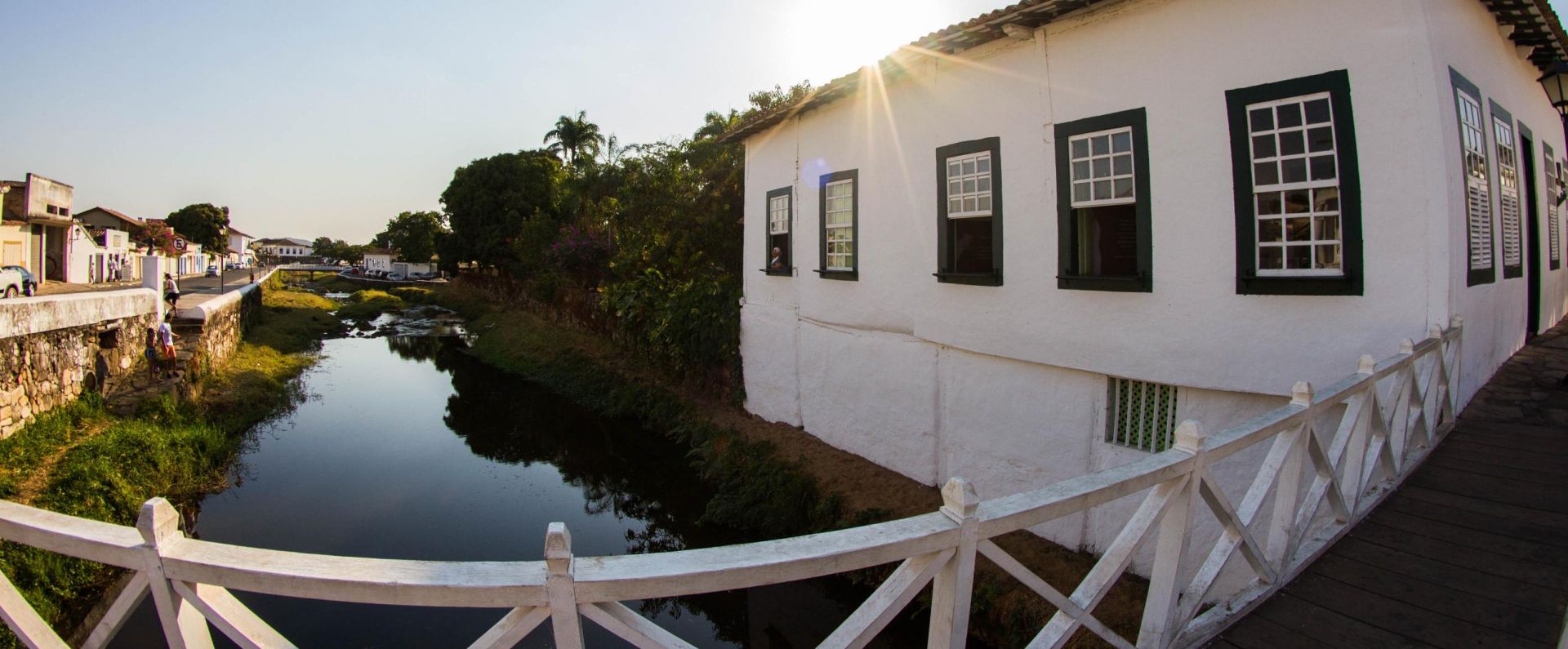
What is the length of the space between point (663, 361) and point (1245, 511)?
1483 centimetres

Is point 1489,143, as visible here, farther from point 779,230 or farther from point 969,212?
point 779,230

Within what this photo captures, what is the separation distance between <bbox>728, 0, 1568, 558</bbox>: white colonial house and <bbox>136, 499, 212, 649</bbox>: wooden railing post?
7.00m

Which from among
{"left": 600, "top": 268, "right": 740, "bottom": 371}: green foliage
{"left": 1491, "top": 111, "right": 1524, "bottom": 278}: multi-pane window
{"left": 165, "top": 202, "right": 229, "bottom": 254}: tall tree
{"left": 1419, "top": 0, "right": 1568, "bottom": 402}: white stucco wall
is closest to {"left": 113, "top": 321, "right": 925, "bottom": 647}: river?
{"left": 600, "top": 268, "right": 740, "bottom": 371}: green foliage

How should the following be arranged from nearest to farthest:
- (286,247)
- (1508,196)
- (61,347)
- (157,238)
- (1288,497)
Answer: (1288,497)
(1508,196)
(61,347)
(157,238)
(286,247)

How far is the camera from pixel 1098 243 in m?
7.71

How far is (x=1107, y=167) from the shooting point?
23.3 feet

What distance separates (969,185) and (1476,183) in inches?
177

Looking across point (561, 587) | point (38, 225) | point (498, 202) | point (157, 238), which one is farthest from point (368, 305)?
point (561, 587)

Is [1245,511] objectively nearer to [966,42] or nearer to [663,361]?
[966,42]

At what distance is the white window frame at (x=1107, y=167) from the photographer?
22.7 ft

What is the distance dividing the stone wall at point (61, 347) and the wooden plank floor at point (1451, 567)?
13.7 m

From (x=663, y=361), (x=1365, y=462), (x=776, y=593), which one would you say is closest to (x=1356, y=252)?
(x=1365, y=462)

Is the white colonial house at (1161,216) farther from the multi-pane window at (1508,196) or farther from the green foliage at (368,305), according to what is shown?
the green foliage at (368,305)

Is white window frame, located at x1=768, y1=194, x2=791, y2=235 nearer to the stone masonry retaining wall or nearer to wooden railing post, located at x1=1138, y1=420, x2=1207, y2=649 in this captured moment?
wooden railing post, located at x1=1138, y1=420, x2=1207, y2=649
